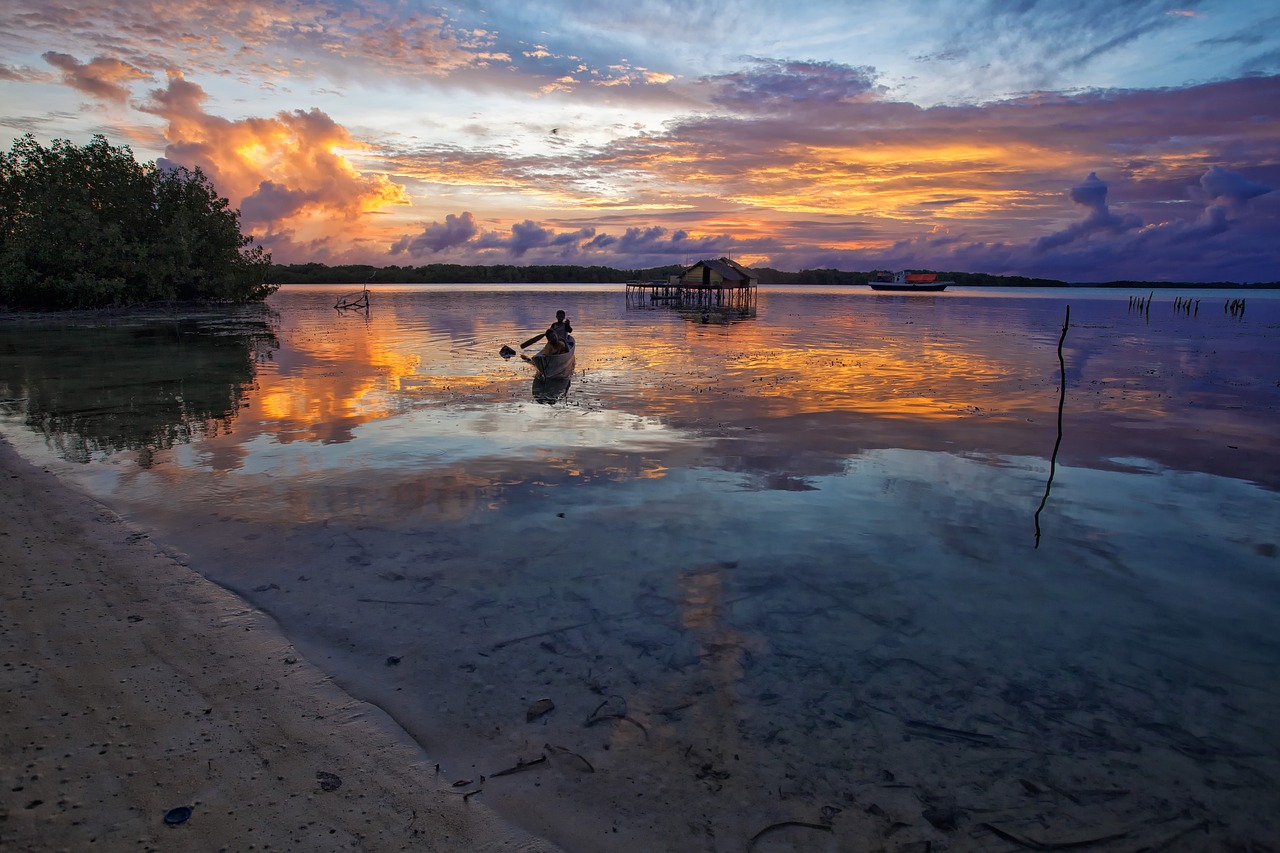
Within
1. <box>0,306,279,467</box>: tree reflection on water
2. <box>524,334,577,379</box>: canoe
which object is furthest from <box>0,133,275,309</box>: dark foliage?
<box>524,334,577,379</box>: canoe

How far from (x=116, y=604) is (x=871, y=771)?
6210mm

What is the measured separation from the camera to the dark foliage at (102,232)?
43.1 metres

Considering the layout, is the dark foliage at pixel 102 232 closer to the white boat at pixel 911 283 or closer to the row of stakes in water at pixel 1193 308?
the row of stakes in water at pixel 1193 308

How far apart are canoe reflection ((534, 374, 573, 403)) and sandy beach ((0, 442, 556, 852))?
38.3ft

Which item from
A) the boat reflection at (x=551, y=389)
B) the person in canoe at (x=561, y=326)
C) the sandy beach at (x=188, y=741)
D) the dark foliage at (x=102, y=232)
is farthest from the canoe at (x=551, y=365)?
the dark foliage at (x=102, y=232)

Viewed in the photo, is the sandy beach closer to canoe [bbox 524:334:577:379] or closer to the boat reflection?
the boat reflection

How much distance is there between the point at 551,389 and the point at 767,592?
43.0 ft

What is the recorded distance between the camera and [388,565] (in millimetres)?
7004

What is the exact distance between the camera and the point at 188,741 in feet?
13.1

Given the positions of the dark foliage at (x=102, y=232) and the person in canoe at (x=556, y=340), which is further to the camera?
the dark foliage at (x=102, y=232)

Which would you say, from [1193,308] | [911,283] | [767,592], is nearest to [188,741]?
[767,592]

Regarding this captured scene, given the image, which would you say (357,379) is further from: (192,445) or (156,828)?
(156,828)

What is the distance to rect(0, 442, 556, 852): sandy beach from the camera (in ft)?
11.1

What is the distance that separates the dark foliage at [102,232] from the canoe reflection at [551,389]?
42035 millimetres
